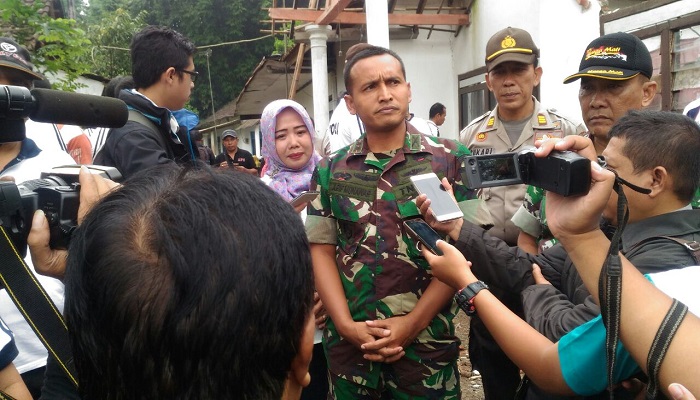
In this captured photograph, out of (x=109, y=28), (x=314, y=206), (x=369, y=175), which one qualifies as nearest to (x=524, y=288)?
(x=369, y=175)

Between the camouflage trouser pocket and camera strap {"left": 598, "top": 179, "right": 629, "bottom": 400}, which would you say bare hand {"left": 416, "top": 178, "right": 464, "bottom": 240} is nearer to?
the camouflage trouser pocket

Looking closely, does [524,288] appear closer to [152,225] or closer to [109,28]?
[152,225]

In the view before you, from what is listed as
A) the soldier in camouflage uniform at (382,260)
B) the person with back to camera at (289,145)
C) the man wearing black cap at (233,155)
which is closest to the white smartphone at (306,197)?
the soldier in camouflage uniform at (382,260)

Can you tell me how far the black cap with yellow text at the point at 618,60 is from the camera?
2.24 meters

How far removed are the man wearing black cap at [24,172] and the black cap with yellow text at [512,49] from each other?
81.9 inches

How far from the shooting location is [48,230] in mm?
1135

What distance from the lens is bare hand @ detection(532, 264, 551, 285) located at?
65.0 inches

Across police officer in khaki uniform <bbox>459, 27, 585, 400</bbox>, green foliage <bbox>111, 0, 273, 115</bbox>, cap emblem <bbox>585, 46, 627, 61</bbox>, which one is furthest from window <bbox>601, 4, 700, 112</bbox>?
green foliage <bbox>111, 0, 273, 115</bbox>

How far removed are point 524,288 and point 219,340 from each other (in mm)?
1260

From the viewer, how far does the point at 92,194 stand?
1163 millimetres

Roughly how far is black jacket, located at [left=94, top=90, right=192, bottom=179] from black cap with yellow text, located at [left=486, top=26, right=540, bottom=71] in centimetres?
169

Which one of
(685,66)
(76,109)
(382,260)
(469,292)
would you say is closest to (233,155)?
(685,66)

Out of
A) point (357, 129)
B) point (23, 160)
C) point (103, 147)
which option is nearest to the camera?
point (23, 160)

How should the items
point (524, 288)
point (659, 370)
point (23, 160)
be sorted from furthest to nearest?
point (23, 160) → point (524, 288) → point (659, 370)
